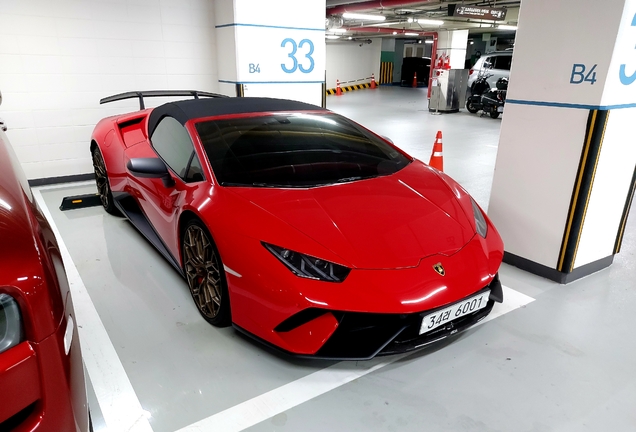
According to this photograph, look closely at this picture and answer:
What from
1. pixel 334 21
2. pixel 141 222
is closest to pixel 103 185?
pixel 141 222

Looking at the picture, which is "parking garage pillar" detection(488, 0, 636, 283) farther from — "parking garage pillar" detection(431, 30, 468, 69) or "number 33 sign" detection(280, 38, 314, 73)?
"parking garage pillar" detection(431, 30, 468, 69)

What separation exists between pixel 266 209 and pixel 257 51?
398cm

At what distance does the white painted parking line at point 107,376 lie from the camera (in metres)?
1.62

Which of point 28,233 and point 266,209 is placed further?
point 266,209

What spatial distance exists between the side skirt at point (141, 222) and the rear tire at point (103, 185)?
39 cm

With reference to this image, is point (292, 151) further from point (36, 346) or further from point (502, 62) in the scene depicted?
point (502, 62)

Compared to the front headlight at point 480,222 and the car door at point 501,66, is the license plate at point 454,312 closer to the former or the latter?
the front headlight at point 480,222

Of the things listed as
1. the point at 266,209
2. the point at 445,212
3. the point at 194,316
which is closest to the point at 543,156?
the point at 445,212

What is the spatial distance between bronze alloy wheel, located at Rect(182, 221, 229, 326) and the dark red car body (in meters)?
0.94

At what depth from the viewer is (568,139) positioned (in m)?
2.53

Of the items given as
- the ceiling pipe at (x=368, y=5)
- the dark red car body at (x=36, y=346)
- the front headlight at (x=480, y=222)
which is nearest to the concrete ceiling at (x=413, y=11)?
the ceiling pipe at (x=368, y=5)

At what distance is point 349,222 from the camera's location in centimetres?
188

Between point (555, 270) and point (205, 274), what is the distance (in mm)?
2126

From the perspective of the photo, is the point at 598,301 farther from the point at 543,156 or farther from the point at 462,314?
the point at 462,314
